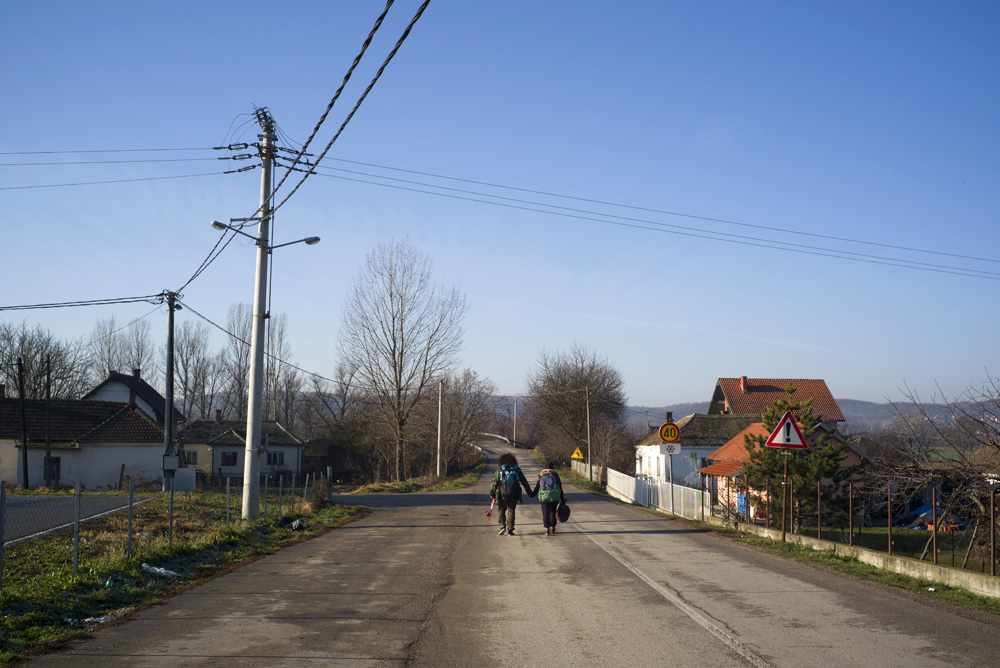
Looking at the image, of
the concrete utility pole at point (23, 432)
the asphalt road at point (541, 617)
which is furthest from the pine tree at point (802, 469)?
the concrete utility pole at point (23, 432)

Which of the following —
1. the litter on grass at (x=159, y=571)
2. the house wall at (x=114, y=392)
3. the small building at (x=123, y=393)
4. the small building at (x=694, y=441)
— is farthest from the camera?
the house wall at (x=114, y=392)

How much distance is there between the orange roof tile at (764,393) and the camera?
61.1 metres

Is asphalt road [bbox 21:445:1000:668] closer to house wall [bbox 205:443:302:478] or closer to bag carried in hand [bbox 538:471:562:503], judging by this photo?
bag carried in hand [bbox 538:471:562:503]

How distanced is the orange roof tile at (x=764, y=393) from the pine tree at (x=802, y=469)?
43.1 m

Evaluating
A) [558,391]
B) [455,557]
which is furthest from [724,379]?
[455,557]

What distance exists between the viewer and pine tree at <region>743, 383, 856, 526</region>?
56.3 feet

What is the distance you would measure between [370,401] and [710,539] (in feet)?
123

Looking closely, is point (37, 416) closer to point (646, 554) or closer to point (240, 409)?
point (240, 409)

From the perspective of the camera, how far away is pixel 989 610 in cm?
758

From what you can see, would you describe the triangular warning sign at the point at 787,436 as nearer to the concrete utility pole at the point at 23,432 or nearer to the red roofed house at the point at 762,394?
the concrete utility pole at the point at 23,432

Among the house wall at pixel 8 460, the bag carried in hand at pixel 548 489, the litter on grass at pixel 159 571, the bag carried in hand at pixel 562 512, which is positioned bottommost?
the house wall at pixel 8 460

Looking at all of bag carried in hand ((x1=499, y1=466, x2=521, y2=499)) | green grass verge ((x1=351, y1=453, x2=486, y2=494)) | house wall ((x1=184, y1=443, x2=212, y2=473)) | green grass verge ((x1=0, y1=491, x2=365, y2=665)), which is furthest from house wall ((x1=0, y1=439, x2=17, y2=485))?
bag carried in hand ((x1=499, y1=466, x2=521, y2=499))

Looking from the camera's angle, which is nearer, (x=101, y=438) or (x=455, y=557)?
(x=455, y=557)

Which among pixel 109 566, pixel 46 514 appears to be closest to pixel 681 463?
pixel 46 514
